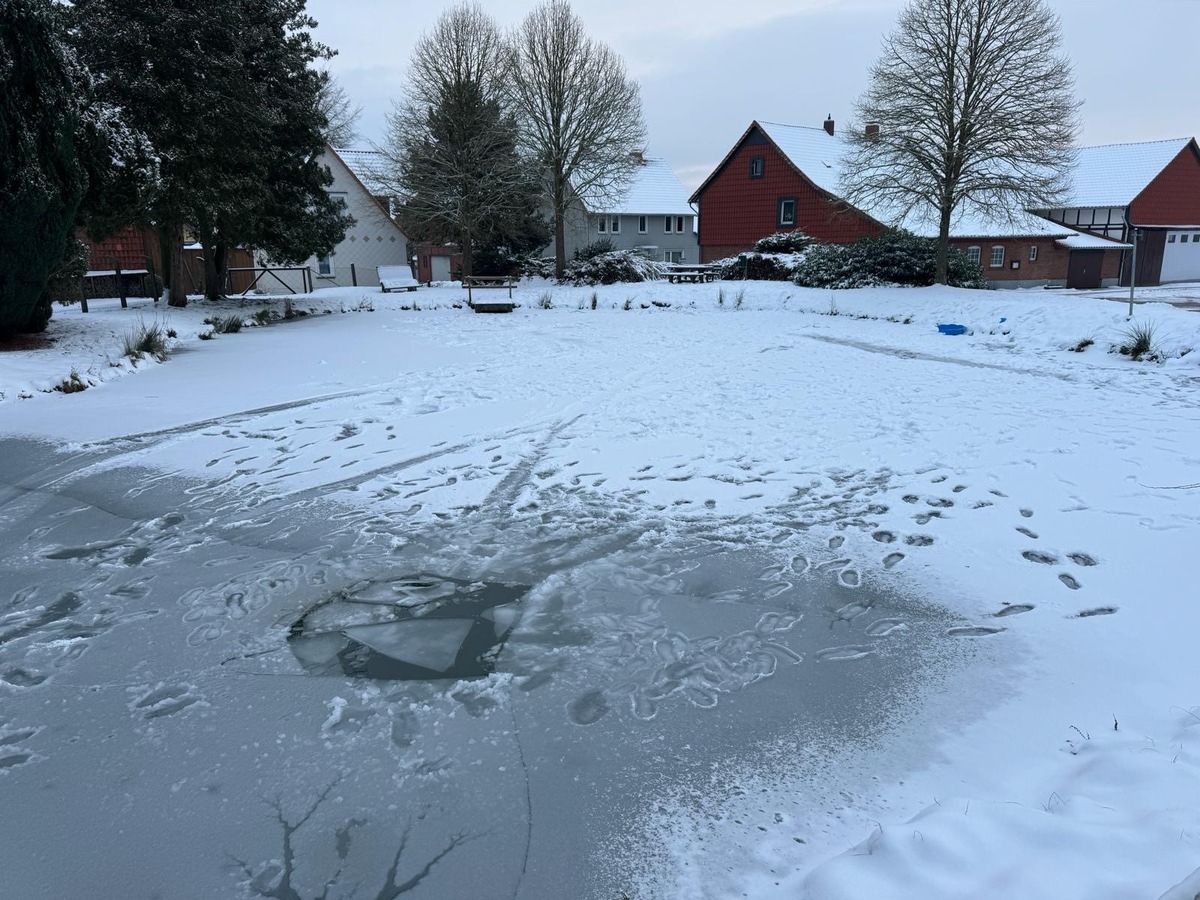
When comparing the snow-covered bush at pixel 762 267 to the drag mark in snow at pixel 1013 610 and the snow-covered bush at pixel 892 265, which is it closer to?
the snow-covered bush at pixel 892 265

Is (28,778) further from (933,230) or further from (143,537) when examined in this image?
(933,230)

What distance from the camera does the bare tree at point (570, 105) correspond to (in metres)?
31.4

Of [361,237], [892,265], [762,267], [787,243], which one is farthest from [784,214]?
[361,237]

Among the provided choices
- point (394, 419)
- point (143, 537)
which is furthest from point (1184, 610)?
point (394, 419)

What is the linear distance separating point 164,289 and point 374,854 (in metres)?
26.3

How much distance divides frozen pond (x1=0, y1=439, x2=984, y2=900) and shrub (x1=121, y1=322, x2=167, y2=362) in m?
7.30

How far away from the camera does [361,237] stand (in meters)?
37.4

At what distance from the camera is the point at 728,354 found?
13.1 meters

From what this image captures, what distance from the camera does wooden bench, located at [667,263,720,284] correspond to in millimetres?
29880

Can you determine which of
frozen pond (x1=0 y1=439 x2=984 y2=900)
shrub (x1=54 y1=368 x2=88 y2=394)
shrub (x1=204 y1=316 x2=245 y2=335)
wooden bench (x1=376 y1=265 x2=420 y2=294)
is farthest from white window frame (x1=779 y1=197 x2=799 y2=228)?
frozen pond (x1=0 y1=439 x2=984 y2=900)

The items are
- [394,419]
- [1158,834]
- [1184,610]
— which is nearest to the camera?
[1158,834]

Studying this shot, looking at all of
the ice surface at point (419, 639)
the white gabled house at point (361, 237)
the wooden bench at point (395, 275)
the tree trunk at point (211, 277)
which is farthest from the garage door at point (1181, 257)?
the ice surface at point (419, 639)

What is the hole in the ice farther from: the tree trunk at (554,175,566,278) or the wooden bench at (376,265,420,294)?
the tree trunk at (554,175,566,278)

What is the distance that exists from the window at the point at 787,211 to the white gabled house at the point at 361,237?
18863 mm
